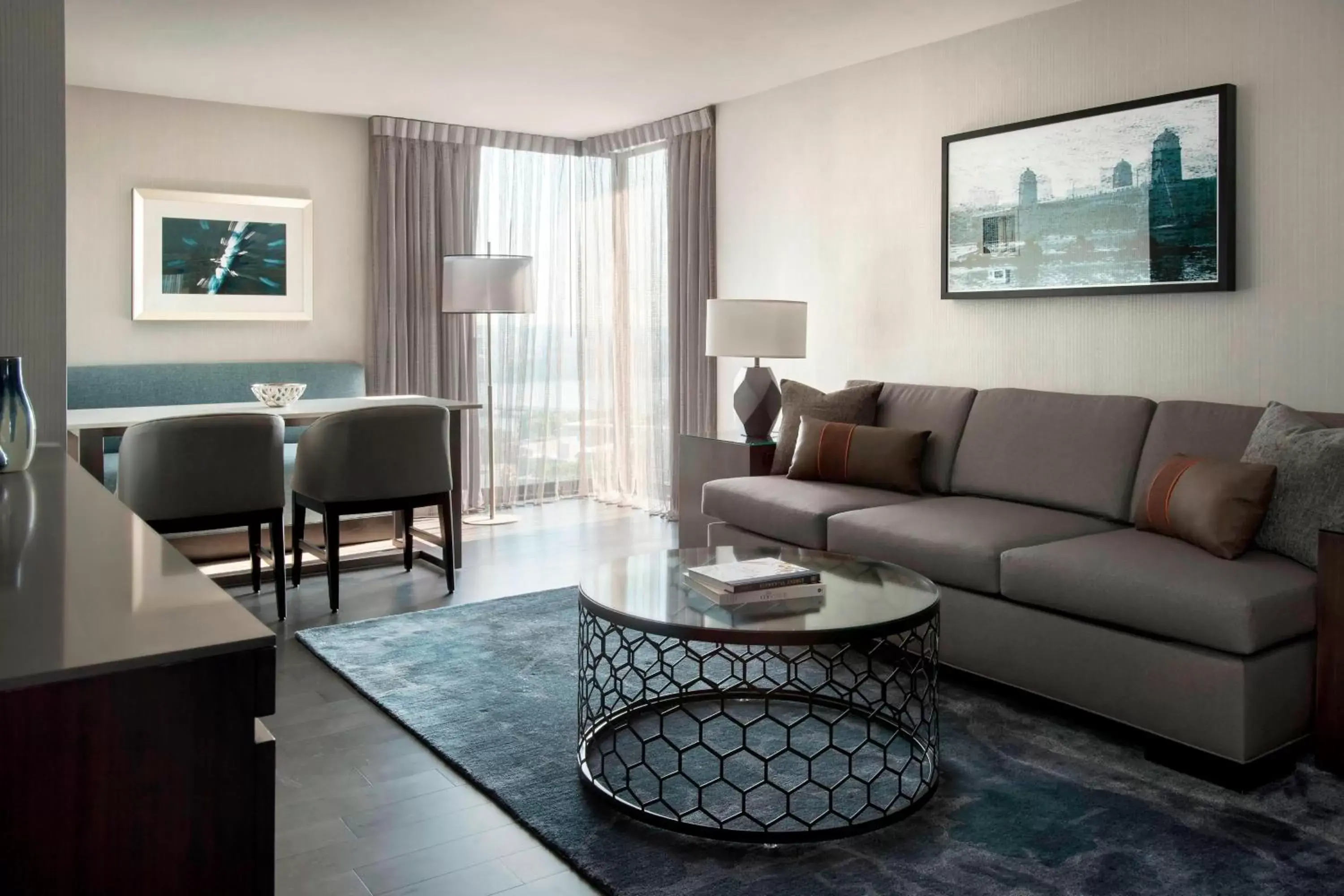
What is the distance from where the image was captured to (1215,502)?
3100 mm

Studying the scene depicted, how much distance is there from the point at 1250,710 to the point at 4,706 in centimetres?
275

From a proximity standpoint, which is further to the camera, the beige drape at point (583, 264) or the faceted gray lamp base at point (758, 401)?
the beige drape at point (583, 264)

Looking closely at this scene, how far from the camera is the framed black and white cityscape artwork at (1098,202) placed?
150 inches

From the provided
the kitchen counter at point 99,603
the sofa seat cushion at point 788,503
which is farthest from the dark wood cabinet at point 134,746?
the sofa seat cushion at point 788,503

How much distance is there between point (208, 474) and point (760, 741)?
2.50 m

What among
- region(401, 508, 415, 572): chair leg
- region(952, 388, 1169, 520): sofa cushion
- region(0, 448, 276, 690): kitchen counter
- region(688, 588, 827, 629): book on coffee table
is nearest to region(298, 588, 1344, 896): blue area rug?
region(688, 588, 827, 629): book on coffee table

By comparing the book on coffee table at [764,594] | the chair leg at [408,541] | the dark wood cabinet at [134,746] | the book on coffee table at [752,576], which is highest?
the dark wood cabinet at [134,746]

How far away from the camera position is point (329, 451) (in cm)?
454

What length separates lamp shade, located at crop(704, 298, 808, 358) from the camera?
5.11 meters

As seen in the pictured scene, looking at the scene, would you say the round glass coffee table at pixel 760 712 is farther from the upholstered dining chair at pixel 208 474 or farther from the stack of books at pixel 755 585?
the upholstered dining chair at pixel 208 474

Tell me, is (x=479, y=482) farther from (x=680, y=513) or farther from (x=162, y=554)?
(x=162, y=554)

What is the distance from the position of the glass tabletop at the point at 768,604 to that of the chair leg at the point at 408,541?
2048 mm

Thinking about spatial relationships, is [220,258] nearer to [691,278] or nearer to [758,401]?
[691,278]

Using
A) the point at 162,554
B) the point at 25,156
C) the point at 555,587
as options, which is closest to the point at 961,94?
the point at 555,587
